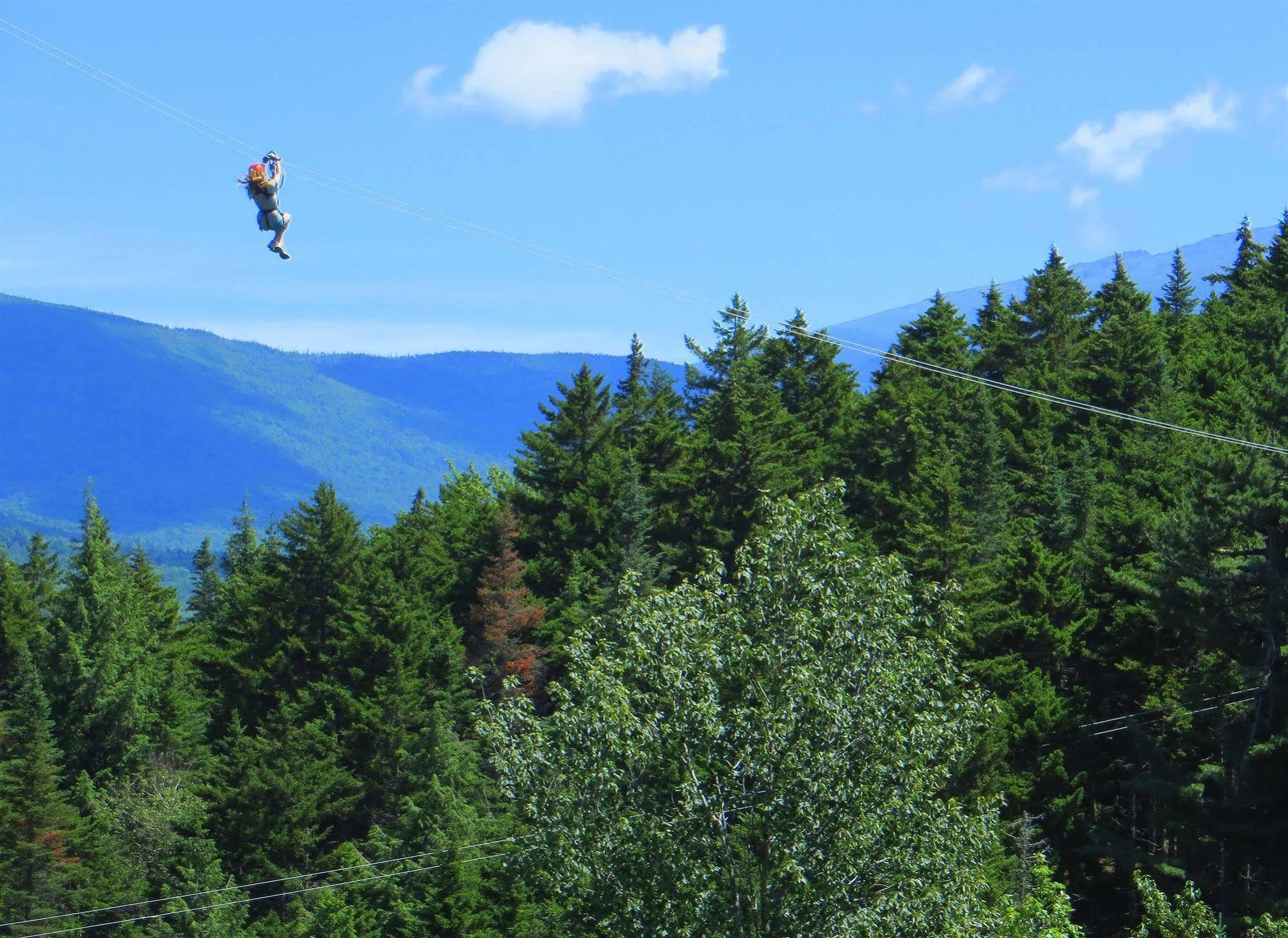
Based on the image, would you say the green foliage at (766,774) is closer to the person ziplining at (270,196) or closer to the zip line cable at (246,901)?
the person ziplining at (270,196)

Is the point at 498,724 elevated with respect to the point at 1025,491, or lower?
lower

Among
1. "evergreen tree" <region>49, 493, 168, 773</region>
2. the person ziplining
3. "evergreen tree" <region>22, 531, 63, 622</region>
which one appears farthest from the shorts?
"evergreen tree" <region>22, 531, 63, 622</region>

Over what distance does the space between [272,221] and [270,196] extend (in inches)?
12.1

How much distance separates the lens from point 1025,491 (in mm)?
55125

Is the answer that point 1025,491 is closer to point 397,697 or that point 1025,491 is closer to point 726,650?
point 397,697

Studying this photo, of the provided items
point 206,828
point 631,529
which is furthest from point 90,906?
point 631,529

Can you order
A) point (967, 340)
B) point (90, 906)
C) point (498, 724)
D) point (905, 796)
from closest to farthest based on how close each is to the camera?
point (905, 796)
point (498, 724)
point (90, 906)
point (967, 340)

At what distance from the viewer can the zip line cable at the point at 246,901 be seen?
1346 inches

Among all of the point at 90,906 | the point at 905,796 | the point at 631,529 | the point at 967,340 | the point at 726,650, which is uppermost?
the point at 967,340

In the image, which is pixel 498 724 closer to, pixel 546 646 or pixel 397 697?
pixel 397 697

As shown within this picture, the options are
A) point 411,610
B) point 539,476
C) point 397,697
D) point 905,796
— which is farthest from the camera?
point 539,476

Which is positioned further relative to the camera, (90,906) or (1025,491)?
(1025,491)

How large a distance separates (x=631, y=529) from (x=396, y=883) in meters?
22.2

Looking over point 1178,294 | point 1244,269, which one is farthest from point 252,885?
point 1178,294
